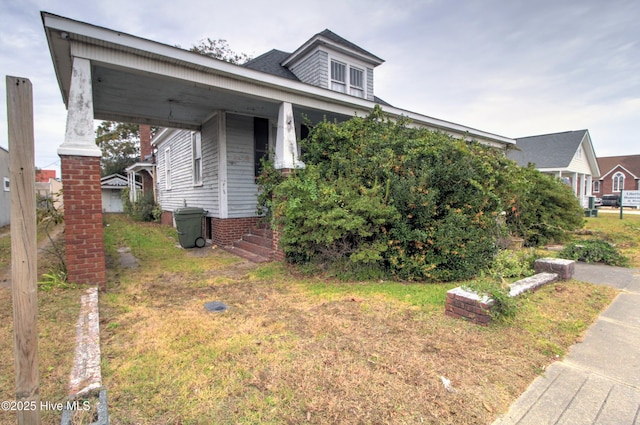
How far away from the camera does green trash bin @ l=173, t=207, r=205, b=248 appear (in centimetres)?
842

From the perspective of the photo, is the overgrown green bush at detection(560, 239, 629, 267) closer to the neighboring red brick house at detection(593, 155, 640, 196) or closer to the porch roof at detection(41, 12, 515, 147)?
the porch roof at detection(41, 12, 515, 147)

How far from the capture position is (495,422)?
75.6 inches

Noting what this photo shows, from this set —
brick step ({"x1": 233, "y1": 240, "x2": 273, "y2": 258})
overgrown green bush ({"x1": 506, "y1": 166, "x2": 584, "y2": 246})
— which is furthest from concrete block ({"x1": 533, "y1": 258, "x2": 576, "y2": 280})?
brick step ({"x1": 233, "y1": 240, "x2": 273, "y2": 258})

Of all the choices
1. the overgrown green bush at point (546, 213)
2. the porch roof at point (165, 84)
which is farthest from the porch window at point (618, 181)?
the porch roof at point (165, 84)

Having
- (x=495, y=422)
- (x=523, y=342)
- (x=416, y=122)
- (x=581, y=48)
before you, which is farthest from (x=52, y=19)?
(x=581, y=48)

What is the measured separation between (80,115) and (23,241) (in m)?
3.83

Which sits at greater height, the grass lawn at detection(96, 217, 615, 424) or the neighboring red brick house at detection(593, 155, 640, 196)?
the neighboring red brick house at detection(593, 155, 640, 196)

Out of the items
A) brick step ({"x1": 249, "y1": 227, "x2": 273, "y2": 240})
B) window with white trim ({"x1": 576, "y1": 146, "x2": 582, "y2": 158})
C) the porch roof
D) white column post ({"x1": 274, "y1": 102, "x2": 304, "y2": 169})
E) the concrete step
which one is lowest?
the concrete step

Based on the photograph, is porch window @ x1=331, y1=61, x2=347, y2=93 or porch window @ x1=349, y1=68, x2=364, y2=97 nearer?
porch window @ x1=331, y1=61, x2=347, y2=93

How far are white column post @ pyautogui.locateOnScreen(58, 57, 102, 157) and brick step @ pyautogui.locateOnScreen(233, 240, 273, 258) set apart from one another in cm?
359

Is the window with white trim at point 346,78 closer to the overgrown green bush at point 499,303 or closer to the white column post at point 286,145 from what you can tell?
the white column post at point 286,145

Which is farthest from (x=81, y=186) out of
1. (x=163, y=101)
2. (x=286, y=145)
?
(x=163, y=101)

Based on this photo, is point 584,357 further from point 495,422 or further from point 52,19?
point 52,19

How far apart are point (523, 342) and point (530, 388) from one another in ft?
2.47
